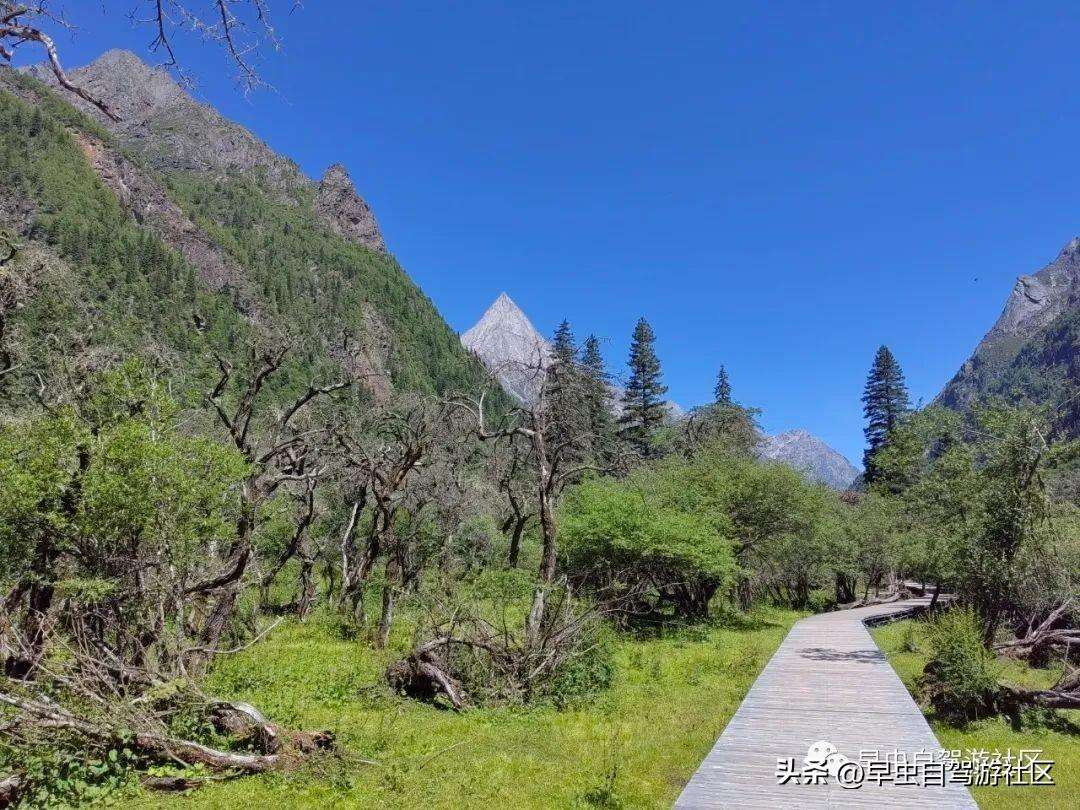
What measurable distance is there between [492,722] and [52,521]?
23.2 ft

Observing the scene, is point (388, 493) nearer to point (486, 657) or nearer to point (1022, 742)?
point (486, 657)

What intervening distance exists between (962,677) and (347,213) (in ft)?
578

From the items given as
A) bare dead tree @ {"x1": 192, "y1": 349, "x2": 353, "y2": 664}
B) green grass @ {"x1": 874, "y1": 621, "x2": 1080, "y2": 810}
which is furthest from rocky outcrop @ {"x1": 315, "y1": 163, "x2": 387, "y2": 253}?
green grass @ {"x1": 874, "y1": 621, "x2": 1080, "y2": 810}

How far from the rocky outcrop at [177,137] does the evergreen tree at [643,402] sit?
5555 inches

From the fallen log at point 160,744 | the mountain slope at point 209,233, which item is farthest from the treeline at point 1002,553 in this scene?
the mountain slope at point 209,233

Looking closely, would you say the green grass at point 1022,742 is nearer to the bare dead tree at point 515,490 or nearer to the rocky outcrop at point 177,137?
the bare dead tree at point 515,490

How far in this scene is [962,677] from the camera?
11.3 metres

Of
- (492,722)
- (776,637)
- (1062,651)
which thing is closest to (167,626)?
(492,722)

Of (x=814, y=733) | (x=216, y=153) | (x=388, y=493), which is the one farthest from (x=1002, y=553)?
(x=216, y=153)

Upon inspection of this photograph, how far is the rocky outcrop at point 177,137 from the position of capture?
538 ft

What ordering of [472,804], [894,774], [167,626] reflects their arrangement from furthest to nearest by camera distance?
[167,626] < [894,774] < [472,804]

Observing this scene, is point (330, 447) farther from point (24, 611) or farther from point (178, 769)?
point (178, 769)

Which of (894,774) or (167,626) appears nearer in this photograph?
(894,774)

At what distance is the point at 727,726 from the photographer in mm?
10234
